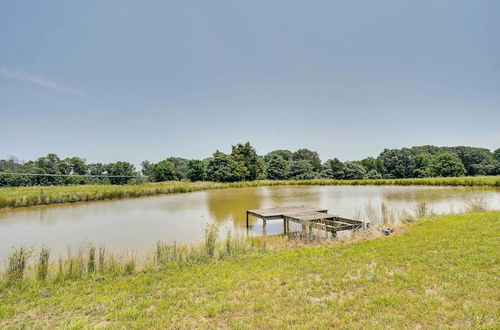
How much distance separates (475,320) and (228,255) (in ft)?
13.5

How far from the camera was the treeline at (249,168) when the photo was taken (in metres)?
43.8

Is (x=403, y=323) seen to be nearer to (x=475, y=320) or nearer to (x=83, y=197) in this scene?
(x=475, y=320)

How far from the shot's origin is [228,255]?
5.80 metres

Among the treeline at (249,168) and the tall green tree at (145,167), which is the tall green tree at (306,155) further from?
the tall green tree at (145,167)

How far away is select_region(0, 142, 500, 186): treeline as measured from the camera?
4384 cm

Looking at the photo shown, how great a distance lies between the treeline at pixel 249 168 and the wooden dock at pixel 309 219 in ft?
107

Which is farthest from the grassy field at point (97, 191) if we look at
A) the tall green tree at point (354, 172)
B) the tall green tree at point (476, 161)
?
the tall green tree at point (476, 161)

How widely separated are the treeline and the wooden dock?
3249cm

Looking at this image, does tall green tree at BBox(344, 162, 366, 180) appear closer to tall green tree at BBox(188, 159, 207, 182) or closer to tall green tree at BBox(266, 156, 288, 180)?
tall green tree at BBox(266, 156, 288, 180)

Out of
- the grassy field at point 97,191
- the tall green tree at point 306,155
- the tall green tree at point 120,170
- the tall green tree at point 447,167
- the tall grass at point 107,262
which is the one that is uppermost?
the tall green tree at point 306,155

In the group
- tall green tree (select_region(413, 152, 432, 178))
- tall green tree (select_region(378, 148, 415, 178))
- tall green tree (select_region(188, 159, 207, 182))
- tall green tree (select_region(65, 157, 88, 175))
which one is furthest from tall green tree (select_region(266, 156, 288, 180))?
tall green tree (select_region(65, 157, 88, 175))

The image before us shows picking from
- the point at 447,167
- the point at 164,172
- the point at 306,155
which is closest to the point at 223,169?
the point at 164,172

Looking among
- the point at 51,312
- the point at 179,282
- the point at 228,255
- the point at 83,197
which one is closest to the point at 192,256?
the point at 228,255

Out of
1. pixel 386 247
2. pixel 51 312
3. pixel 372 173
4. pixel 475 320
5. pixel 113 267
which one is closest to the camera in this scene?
pixel 475 320
